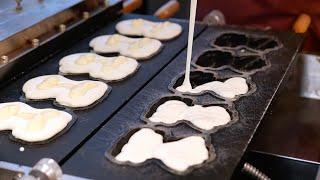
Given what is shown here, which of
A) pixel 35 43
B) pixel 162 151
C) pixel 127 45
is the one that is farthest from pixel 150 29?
pixel 162 151

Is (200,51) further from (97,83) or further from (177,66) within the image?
(97,83)

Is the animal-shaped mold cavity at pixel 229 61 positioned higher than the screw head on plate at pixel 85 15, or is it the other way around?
the screw head on plate at pixel 85 15

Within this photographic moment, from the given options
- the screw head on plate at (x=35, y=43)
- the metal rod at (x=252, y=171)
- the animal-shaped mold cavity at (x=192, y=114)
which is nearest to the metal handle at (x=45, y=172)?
the animal-shaped mold cavity at (x=192, y=114)

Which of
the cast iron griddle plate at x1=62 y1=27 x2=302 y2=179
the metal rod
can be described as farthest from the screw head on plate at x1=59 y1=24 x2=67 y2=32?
the metal rod

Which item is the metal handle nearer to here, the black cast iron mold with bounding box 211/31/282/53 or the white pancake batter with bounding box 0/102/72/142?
the white pancake batter with bounding box 0/102/72/142

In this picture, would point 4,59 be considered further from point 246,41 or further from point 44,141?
point 246,41

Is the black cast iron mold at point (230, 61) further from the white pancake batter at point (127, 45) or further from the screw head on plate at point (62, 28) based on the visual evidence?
the screw head on plate at point (62, 28)
